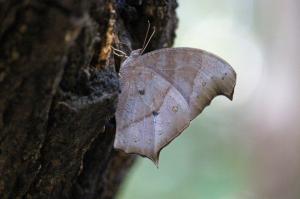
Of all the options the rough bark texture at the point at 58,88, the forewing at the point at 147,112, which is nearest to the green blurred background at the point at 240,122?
the forewing at the point at 147,112

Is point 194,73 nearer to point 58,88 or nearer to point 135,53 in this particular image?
point 135,53

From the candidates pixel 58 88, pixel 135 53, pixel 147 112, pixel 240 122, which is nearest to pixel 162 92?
pixel 147 112

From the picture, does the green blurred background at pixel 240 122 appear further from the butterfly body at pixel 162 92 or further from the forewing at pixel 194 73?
the forewing at pixel 194 73

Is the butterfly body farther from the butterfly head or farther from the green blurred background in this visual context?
the green blurred background

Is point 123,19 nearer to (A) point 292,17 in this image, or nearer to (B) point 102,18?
(B) point 102,18

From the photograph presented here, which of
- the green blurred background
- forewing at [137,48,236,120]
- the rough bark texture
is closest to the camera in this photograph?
the rough bark texture

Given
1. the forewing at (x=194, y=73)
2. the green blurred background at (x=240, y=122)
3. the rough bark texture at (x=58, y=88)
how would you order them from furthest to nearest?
the green blurred background at (x=240, y=122) < the forewing at (x=194, y=73) < the rough bark texture at (x=58, y=88)

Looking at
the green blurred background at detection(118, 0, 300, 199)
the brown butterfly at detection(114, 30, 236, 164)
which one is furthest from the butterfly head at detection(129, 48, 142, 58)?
the green blurred background at detection(118, 0, 300, 199)

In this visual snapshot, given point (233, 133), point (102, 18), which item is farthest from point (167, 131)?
point (233, 133)
